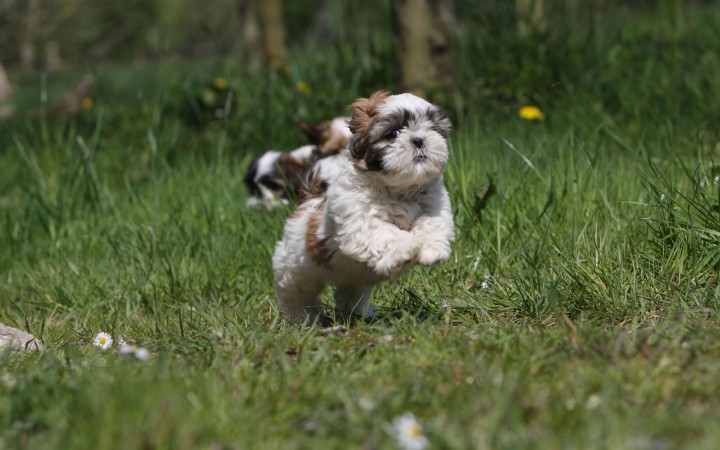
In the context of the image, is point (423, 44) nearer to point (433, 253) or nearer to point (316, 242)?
point (316, 242)

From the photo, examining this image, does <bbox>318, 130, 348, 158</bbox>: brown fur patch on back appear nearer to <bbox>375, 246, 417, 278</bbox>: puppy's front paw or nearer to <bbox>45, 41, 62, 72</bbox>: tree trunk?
<bbox>375, 246, 417, 278</bbox>: puppy's front paw

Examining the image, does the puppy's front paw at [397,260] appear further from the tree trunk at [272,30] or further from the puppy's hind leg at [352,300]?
the tree trunk at [272,30]

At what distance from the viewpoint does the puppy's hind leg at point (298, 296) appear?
4094 millimetres

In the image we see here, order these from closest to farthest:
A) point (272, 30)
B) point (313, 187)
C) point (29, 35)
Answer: point (313, 187)
point (272, 30)
point (29, 35)

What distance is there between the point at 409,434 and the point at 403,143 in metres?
1.44

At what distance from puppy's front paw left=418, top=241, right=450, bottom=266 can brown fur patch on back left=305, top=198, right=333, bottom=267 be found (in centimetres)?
48

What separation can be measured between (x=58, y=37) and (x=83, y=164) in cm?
2390

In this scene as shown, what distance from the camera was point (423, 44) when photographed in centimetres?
681

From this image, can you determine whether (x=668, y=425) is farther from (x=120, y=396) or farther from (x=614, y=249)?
(x=614, y=249)

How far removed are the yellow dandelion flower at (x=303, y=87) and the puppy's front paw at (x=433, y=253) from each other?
158 inches

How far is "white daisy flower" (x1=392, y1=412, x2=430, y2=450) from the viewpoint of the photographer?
2.29 meters

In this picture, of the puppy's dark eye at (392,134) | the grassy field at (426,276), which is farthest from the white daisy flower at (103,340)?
the puppy's dark eye at (392,134)

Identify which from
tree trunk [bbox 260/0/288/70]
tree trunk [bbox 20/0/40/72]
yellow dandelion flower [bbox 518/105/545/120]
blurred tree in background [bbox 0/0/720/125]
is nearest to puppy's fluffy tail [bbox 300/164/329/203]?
blurred tree in background [bbox 0/0/720/125]

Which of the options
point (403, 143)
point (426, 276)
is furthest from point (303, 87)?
point (403, 143)
